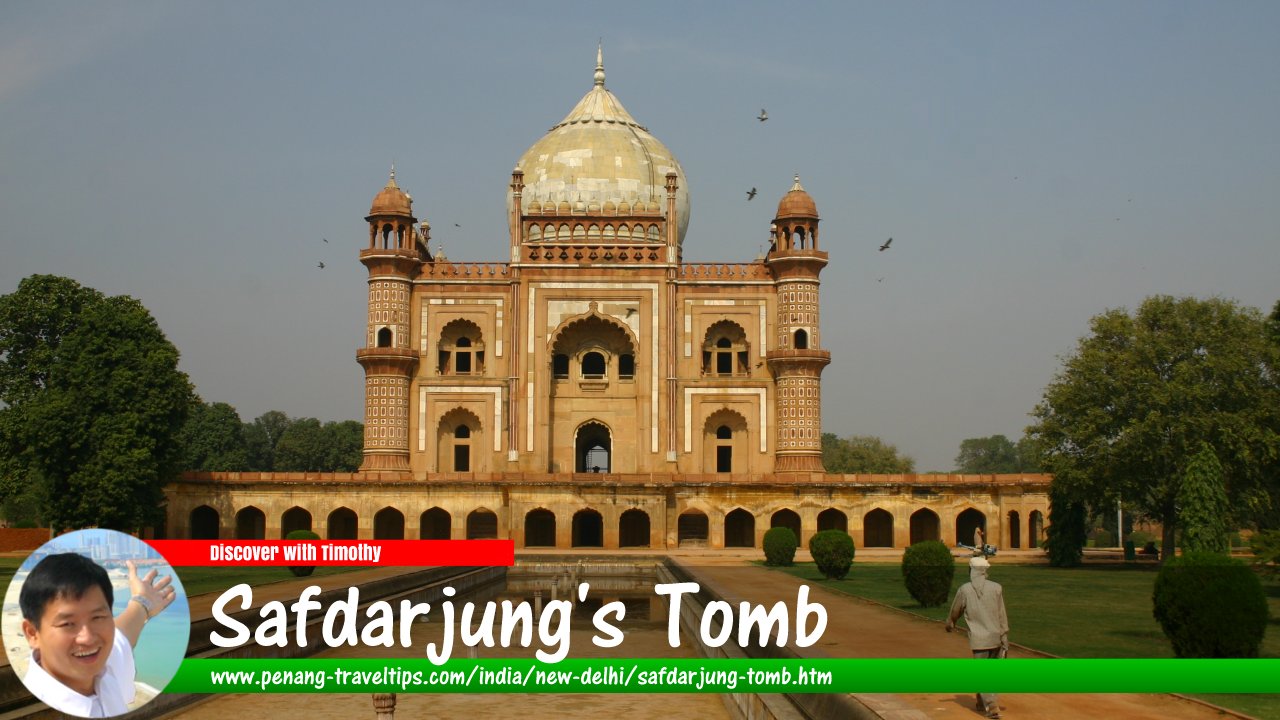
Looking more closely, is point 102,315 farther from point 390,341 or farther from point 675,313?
point 675,313

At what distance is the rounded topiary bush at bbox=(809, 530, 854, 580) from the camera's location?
27322 mm

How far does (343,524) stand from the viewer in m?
44.8

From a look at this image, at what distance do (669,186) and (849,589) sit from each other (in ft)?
86.0

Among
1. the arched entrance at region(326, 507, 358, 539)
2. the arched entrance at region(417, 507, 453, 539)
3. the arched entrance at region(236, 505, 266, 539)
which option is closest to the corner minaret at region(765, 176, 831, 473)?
the arched entrance at region(417, 507, 453, 539)

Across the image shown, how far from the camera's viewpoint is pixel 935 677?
6.83 meters

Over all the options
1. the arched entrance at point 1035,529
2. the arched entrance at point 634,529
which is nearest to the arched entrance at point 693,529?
the arched entrance at point 634,529

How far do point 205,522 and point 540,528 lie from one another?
40.7ft

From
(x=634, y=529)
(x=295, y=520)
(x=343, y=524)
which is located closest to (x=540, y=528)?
(x=634, y=529)

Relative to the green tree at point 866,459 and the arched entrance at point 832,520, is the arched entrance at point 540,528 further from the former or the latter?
the green tree at point 866,459

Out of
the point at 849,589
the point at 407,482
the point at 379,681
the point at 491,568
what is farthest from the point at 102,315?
the point at 379,681

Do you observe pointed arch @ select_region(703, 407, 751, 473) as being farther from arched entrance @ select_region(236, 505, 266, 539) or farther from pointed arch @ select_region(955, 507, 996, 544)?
arched entrance @ select_region(236, 505, 266, 539)

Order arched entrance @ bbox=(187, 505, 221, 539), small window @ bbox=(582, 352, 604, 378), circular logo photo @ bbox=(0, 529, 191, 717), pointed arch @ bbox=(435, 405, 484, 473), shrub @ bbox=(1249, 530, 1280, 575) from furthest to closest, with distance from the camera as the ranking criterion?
small window @ bbox=(582, 352, 604, 378), pointed arch @ bbox=(435, 405, 484, 473), arched entrance @ bbox=(187, 505, 221, 539), shrub @ bbox=(1249, 530, 1280, 575), circular logo photo @ bbox=(0, 529, 191, 717)

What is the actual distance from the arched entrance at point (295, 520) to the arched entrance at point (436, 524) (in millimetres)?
4145

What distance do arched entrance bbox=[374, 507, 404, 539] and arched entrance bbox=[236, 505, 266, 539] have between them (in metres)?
4.00
